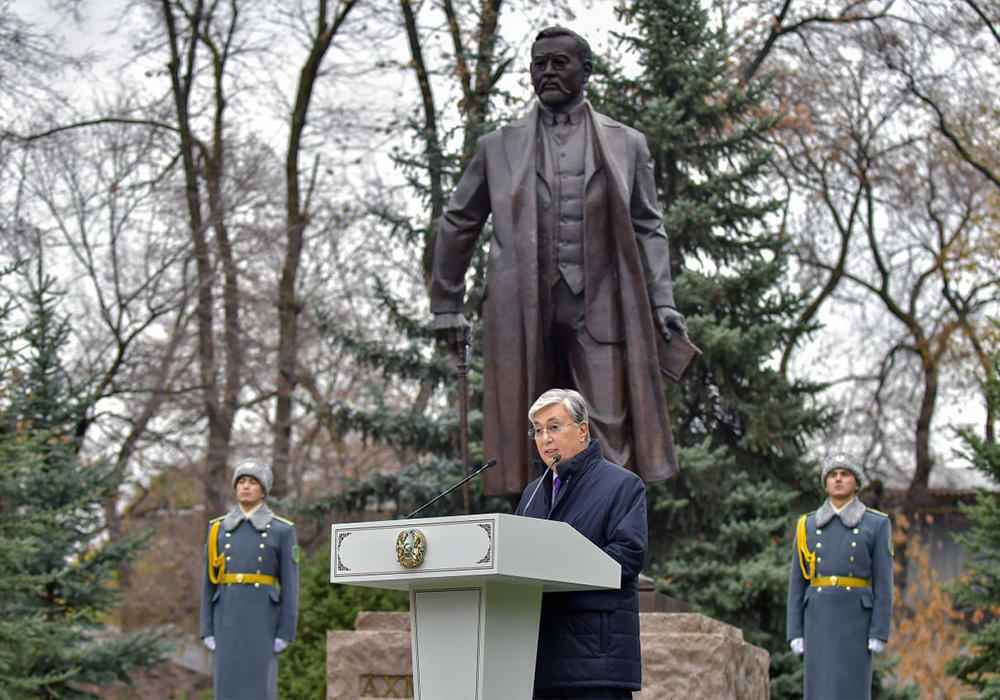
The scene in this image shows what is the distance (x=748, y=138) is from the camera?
48.1ft

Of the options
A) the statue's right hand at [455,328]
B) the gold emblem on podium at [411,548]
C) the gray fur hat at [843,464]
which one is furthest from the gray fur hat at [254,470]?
the gold emblem on podium at [411,548]

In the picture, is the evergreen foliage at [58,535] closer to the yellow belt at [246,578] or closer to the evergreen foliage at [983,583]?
the yellow belt at [246,578]

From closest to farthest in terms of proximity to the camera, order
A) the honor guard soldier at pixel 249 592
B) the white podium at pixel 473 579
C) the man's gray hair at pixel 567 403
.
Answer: the white podium at pixel 473 579, the man's gray hair at pixel 567 403, the honor guard soldier at pixel 249 592

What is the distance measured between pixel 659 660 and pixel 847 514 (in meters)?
1.63

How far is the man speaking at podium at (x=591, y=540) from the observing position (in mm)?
4281

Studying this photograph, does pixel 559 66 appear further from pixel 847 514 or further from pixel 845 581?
pixel 845 581

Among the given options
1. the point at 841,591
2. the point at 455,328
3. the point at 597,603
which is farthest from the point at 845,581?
the point at 597,603

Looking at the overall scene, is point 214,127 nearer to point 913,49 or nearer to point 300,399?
point 300,399

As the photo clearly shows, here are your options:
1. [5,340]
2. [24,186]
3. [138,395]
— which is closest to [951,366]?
[138,395]

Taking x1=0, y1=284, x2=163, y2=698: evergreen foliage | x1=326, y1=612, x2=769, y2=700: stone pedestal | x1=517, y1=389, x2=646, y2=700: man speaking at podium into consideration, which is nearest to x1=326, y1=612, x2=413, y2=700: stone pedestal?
x1=326, y1=612, x2=769, y2=700: stone pedestal

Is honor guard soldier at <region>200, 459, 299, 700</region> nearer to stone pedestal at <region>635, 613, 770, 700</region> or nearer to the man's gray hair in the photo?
stone pedestal at <region>635, 613, 770, 700</region>

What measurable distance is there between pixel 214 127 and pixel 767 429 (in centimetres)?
1101

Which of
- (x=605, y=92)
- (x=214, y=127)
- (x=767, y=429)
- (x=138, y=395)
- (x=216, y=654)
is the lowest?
(x=216, y=654)

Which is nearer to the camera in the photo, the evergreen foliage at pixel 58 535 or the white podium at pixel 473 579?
the white podium at pixel 473 579
